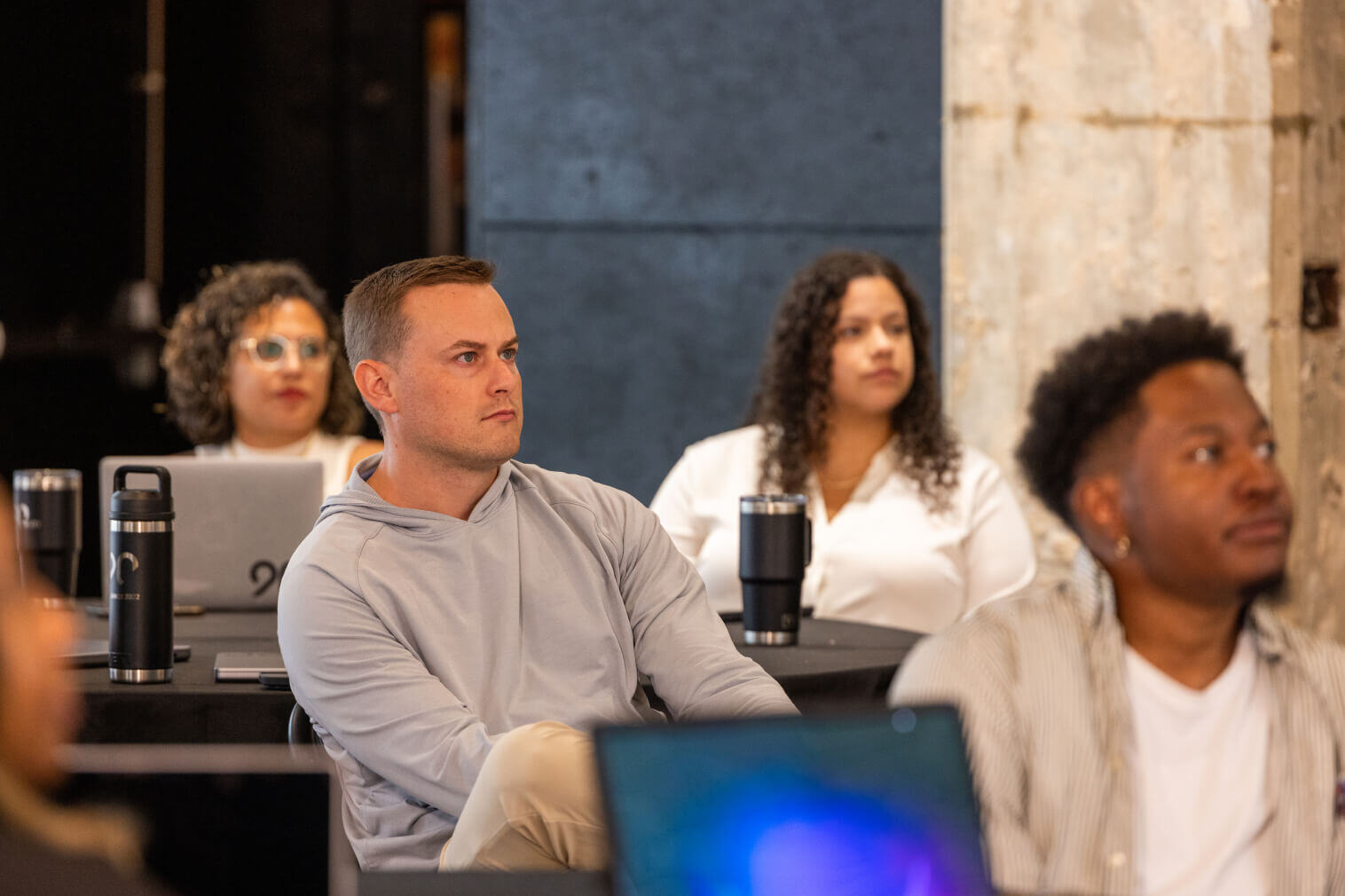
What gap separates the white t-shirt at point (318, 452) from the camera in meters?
3.97

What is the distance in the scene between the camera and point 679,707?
7.28 feet

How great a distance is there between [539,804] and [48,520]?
2.23 metres

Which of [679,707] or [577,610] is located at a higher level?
[577,610]

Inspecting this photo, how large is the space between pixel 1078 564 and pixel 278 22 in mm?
5416

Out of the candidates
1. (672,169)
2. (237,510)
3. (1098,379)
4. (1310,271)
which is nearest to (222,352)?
(237,510)

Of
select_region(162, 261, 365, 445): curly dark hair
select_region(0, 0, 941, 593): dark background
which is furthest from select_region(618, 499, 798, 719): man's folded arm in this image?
select_region(0, 0, 941, 593): dark background

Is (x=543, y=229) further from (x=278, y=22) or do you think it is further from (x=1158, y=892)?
(x=1158, y=892)

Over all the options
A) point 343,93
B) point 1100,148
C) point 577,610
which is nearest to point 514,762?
point 577,610

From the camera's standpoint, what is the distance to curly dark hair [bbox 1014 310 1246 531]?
58.0 inches

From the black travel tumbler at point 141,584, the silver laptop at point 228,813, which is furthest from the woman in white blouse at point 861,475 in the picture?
the silver laptop at point 228,813

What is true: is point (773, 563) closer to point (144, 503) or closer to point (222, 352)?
point (144, 503)

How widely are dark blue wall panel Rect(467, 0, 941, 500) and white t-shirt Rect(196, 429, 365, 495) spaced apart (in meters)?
1.37

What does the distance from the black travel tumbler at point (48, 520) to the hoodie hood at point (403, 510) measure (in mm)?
1470

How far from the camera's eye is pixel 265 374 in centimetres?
399
